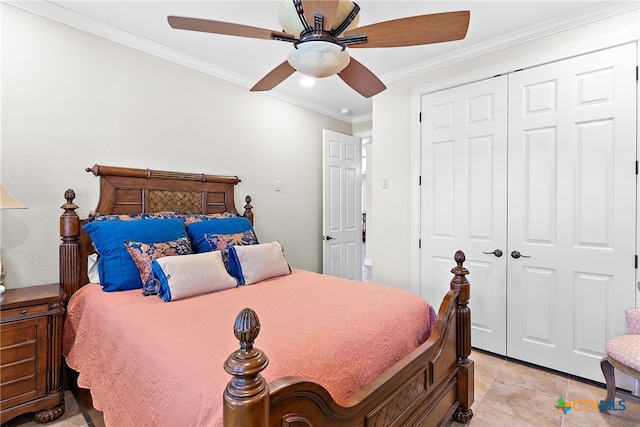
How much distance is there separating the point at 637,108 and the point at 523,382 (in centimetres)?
206

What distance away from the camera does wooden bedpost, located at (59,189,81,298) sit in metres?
2.17

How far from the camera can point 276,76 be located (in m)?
2.08

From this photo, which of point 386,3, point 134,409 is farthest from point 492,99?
point 134,409

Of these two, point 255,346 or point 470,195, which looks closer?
point 255,346

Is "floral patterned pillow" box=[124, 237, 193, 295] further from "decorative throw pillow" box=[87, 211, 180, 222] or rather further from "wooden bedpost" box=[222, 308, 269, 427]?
"wooden bedpost" box=[222, 308, 269, 427]

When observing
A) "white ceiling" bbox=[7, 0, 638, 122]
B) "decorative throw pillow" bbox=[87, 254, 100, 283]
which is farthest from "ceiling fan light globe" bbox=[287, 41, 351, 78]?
"decorative throw pillow" bbox=[87, 254, 100, 283]

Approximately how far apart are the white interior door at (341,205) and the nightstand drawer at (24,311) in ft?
8.70

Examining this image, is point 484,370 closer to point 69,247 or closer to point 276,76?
point 276,76

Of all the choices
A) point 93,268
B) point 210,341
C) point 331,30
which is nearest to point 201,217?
point 93,268

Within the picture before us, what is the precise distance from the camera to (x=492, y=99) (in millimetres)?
2732

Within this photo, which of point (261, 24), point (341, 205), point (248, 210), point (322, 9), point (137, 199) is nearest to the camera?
point (322, 9)

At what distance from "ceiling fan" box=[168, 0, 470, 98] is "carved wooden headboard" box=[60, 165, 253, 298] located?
1.40m

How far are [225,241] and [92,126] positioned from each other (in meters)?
1.30

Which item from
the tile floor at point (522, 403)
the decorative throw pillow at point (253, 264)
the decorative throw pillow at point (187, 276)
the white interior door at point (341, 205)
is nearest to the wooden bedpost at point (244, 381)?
the decorative throw pillow at point (187, 276)
